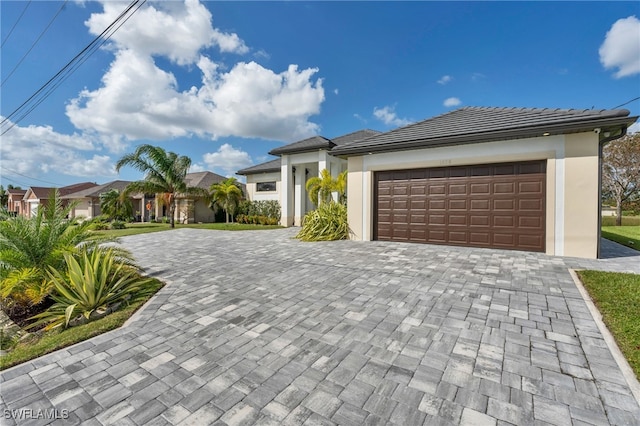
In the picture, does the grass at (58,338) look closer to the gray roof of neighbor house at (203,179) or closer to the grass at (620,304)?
the grass at (620,304)

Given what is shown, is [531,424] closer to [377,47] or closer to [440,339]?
[440,339]

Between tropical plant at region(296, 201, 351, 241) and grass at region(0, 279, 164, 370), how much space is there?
745 cm

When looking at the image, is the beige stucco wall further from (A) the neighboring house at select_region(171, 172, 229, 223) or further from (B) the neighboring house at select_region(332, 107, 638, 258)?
(A) the neighboring house at select_region(171, 172, 229, 223)

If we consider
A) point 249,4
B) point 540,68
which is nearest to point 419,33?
point 540,68

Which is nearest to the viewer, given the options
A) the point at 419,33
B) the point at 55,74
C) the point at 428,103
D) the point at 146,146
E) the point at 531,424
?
the point at 531,424

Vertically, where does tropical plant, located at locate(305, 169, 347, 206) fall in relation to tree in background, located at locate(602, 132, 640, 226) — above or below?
below

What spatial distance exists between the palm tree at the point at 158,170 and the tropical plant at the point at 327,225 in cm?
1218

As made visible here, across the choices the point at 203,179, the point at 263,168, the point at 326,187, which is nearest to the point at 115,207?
the point at 203,179

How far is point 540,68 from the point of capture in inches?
397

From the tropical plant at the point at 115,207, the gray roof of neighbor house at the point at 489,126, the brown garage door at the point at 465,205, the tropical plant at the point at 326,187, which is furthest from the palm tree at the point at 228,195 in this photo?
the brown garage door at the point at 465,205

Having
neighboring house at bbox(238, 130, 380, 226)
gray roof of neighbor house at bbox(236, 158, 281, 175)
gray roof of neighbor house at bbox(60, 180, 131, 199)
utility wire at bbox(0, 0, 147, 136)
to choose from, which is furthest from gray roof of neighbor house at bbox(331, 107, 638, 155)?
gray roof of neighbor house at bbox(60, 180, 131, 199)

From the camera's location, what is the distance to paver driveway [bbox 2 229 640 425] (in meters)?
1.98

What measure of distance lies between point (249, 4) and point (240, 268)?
718 centimetres

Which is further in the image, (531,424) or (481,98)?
(481,98)
